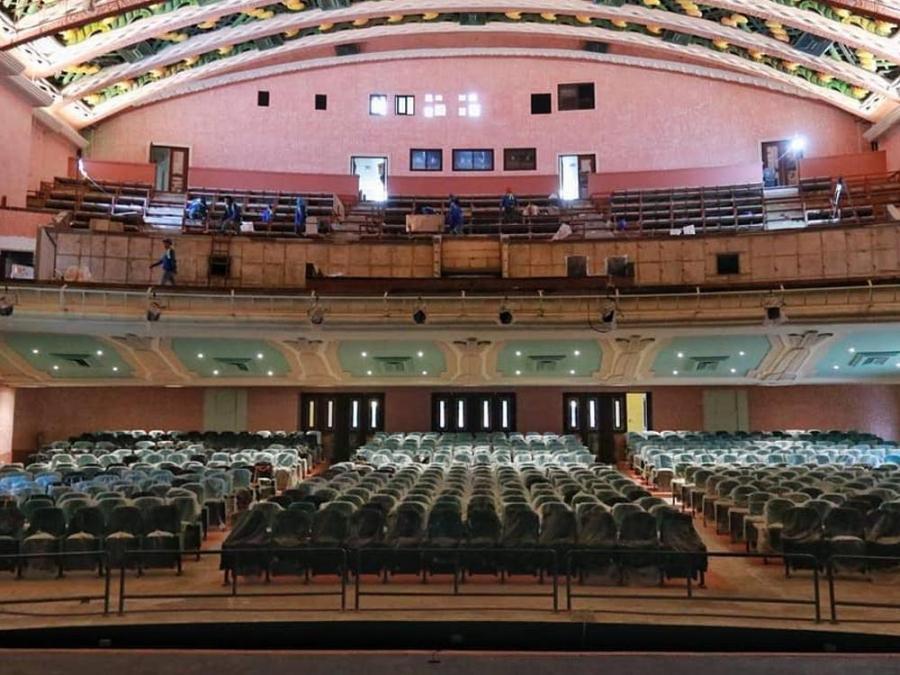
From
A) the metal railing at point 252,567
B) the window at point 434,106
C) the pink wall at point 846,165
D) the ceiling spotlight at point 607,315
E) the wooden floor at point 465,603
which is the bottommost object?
the wooden floor at point 465,603

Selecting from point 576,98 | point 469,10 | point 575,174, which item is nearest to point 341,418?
point 575,174

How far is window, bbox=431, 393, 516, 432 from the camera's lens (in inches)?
907

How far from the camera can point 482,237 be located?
22.4 metres

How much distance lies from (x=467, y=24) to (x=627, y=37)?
245 inches

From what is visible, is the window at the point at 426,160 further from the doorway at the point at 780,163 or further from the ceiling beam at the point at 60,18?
the doorway at the point at 780,163

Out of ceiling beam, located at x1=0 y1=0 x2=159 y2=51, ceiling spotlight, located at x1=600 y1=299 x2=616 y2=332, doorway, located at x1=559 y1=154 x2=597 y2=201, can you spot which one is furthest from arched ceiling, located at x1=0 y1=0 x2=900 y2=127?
ceiling spotlight, located at x1=600 y1=299 x2=616 y2=332

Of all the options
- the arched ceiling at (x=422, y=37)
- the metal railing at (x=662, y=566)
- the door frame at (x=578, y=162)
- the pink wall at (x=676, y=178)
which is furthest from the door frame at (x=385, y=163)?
the metal railing at (x=662, y=566)

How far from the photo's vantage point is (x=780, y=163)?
27109mm

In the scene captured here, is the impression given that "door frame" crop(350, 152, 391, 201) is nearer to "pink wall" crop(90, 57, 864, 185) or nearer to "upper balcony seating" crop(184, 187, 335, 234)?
"pink wall" crop(90, 57, 864, 185)

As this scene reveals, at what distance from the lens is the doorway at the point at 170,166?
28062 millimetres

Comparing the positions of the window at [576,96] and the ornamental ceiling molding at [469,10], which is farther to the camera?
the window at [576,96]

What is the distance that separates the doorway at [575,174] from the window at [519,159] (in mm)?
1173

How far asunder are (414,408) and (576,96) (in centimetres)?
1528

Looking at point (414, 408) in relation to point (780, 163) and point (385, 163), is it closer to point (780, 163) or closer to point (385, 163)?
point (385, 163)
